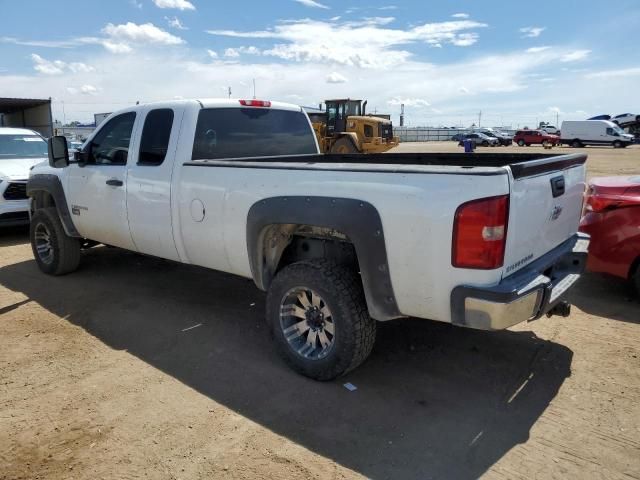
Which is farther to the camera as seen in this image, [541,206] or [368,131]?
[368,131]

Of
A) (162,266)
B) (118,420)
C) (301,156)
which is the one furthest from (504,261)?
(162,266)

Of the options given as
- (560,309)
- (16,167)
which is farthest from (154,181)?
(16,167)

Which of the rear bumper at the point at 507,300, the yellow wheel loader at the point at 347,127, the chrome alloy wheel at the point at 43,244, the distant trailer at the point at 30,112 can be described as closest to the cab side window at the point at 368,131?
the yellow wheel loader at the point at 347,127

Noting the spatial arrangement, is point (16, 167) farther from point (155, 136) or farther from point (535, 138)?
point (535, 138)

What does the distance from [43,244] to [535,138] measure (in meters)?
49.1

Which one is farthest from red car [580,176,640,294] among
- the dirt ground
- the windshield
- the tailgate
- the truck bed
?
the windshield

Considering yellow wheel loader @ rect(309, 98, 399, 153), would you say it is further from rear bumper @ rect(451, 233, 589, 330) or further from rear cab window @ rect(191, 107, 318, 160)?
rear bumper @ rect(451, 233, 589, 330)

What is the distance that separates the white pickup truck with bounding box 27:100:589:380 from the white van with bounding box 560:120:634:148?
4525cm

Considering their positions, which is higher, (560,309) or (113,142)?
(113,142)

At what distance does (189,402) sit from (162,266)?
3.48 meters

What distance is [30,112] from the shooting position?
693 inches

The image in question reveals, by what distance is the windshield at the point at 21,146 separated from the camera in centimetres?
958

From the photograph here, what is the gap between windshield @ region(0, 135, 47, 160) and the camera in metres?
9.58

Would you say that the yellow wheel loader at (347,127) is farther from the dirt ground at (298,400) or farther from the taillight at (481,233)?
the taillight at (481,233)
